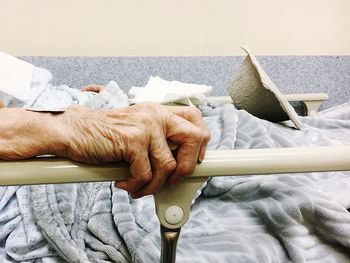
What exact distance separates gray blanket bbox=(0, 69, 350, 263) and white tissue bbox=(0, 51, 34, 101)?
31 centimetres

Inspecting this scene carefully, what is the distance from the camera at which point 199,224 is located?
0.74 meters

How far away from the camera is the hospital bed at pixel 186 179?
19.5 inches

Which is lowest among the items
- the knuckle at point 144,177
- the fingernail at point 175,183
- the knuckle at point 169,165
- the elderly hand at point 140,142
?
the fingernail at point 175,183

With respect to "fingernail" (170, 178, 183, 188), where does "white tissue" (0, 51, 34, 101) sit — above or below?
below

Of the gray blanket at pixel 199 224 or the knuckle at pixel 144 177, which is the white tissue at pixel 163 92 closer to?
the gray blanket at pixel 199 224

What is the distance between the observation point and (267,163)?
56cm

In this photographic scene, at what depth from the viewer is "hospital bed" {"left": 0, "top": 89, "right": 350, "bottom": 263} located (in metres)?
0.49

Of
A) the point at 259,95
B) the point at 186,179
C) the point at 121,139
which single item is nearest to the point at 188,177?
the point at 186,179

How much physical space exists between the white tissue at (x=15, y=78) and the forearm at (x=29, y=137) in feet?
1.49
